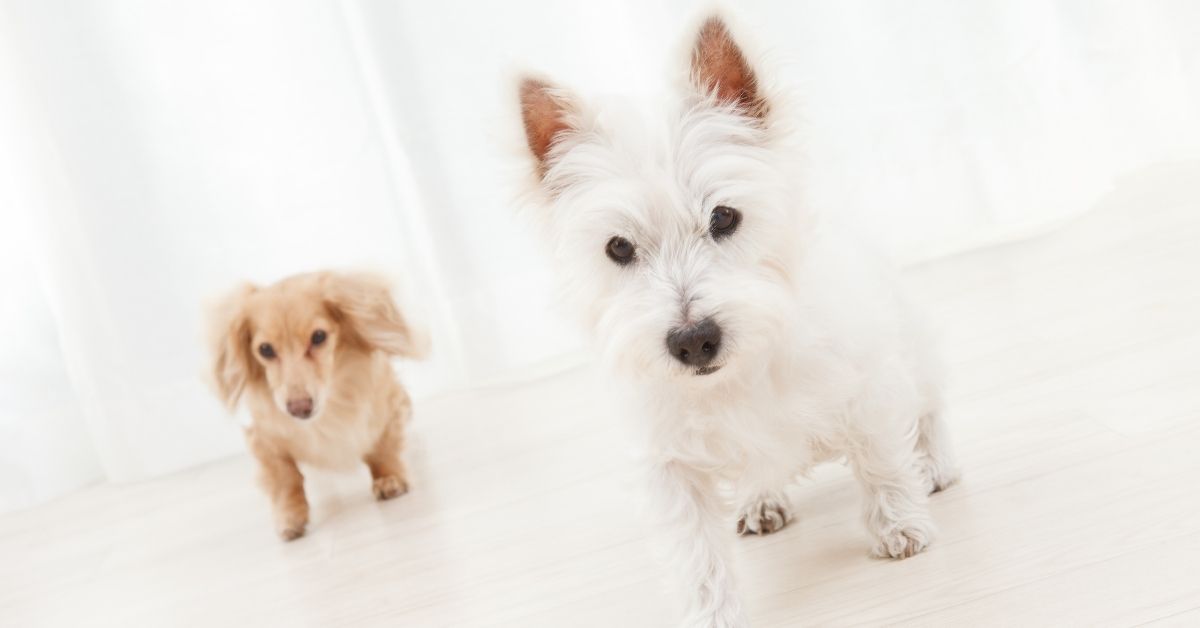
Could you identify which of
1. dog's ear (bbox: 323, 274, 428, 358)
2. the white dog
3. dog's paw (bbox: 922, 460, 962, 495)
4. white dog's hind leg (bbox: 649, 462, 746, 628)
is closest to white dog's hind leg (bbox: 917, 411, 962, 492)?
dog's paw (bbox: 922, 460, 962, 495)

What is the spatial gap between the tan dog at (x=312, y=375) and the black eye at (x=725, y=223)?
127cm

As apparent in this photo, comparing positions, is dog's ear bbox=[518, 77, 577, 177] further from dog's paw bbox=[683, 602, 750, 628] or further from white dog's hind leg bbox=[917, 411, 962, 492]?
white dog's hind leg bbox=[917, 411, 962, 492]

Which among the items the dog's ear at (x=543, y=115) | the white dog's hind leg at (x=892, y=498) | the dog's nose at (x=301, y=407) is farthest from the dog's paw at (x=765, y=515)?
the dog's nose at (x=301, y=407)

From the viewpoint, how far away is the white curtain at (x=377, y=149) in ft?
11.0

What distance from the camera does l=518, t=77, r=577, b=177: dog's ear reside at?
1748mm

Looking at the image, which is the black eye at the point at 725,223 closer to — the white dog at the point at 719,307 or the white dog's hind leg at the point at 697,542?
the white dog at the point at 719,307

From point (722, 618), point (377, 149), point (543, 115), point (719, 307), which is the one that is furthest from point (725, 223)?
point (377, 149)

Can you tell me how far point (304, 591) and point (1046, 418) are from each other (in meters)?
1.49

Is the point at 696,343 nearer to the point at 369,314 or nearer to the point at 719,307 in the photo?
the point at 719,307

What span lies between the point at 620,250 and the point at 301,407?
117cm

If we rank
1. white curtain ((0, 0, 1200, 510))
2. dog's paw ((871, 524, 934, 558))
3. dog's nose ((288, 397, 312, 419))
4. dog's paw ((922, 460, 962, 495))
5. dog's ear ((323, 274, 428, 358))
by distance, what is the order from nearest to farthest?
1. dog's paw ((871, 524, 934, 558))
2. dog's paw ((922, 460, 962, 495))
3. dog's nose ((288, 397, 312, 419))
4. dog's ear ((323, 274, 428, 358))
5. white curtain ((0, 0, 1200, 510))

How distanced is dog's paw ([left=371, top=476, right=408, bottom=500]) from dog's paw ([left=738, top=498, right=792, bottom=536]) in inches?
41.1

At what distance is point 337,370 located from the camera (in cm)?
281

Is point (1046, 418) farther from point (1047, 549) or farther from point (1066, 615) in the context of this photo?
point (1066, 615)
